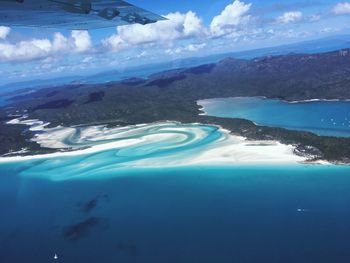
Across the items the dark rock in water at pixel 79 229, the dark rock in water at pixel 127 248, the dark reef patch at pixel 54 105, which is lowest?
the dark reef patch at pixel 54 105

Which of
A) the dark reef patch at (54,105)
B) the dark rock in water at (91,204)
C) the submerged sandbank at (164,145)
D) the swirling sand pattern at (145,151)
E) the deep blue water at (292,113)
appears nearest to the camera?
the dark rock in water at (91,204)

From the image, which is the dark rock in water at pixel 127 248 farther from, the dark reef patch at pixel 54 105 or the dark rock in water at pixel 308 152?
the dark reef patch at pixel 54 105

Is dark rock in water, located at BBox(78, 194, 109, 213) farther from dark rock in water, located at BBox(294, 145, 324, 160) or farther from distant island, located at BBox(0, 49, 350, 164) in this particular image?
distant island, located at BBox(0, 49, 350, 164)

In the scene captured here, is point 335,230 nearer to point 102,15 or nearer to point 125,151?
Result: point 102,15

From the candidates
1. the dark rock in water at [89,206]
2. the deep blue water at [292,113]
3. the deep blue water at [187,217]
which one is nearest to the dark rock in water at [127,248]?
the deep blue water at [187,217]

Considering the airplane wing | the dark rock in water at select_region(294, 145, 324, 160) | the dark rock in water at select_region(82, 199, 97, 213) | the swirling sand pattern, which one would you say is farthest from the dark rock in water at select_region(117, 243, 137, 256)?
the dark rock in water at select_region(294, 145, 324, 160)

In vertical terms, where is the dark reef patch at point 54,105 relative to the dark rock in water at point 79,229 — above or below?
below

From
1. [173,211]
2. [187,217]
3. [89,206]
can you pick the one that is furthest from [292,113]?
[89,206]
